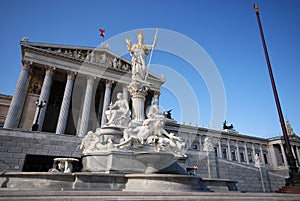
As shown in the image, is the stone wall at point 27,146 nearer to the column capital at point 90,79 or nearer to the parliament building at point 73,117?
the parliament building at point 73,117

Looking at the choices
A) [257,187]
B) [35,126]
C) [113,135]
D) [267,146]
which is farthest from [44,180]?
[267,146]

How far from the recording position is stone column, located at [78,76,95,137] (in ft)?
72.4

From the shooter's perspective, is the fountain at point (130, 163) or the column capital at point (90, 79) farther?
the column capital at point (90, 79)

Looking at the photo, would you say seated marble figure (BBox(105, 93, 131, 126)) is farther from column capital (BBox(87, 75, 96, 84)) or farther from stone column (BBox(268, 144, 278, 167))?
stone column (BBox(268, 144, 278, 167))

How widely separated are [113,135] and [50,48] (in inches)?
901

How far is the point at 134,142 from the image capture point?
8039 millimetres

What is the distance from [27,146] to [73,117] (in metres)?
13.0

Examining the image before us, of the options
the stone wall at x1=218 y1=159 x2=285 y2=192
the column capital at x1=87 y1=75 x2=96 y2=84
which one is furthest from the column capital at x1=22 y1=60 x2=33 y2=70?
the stone wall at x1=218 y1=159 x2=285 y2=192

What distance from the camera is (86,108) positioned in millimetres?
23562

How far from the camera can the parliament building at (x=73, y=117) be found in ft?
51.0

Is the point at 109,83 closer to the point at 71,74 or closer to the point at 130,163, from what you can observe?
the point at 71,74

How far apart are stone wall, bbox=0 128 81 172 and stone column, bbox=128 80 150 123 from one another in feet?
26.1

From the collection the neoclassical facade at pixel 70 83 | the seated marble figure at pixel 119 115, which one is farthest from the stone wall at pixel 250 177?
the neoclassical facade at pixel 70 83

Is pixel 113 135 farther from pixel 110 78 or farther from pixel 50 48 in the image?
pixel 50 48
